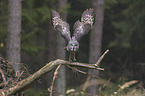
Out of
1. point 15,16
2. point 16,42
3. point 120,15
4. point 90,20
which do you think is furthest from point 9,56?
point 120,15

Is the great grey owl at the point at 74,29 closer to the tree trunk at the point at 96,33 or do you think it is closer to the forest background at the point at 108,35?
the tree trunk at the point at 96,33

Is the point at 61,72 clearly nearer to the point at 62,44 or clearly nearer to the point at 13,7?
the point at 62,44

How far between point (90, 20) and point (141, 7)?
30.4 ft

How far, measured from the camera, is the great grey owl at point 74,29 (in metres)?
3.36

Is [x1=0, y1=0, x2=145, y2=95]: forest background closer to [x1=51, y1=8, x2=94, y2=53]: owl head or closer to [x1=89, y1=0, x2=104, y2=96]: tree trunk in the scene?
[x1=89, y1=0, x2=104, y2=96]: tree trunk

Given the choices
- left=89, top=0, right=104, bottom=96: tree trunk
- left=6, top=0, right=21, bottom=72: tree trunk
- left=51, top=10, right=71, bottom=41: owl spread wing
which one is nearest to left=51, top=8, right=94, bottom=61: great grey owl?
left=51, top=10, right=71, bottom=41: owl spread wing

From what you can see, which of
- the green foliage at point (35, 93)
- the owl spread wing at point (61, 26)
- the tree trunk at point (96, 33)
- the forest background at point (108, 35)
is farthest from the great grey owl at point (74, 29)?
the forest background at point (108, 35)

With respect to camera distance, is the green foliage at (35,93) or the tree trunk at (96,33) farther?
the tree trunk at (96,33)

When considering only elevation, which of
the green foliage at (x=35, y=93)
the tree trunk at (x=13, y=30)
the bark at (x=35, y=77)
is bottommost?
the green foliage at (x=35, y=93)

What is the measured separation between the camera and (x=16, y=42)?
21.4 feet

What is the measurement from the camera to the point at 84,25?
3742 mm

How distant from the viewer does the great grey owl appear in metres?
3.36

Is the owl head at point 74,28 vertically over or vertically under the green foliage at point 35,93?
over

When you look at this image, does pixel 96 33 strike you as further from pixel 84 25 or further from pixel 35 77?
pixel 35 77
